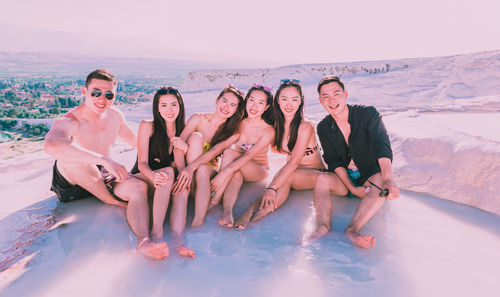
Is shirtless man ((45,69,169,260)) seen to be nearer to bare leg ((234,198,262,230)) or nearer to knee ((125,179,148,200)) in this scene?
knee ((125,179,148,200))

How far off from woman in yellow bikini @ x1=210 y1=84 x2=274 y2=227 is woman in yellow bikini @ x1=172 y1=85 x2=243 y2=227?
120 millimetres

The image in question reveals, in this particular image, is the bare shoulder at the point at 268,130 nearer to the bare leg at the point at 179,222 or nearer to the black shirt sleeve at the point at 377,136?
the black shirt sleeve at the point at 377,136

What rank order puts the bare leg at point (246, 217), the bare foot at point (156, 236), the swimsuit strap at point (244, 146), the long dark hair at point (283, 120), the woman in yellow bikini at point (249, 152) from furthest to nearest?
1. the swimsuit strap at point (244, 146)
2. the long dark hair at point (283, 120)
3. the woman in yellow bikini at point (249, 152)
4. the bare leg at point (246, 217)
5. the bare foot at point (156, 236)

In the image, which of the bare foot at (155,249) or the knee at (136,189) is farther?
the knee at (136,189)

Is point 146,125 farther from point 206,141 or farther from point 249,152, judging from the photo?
point 249,152

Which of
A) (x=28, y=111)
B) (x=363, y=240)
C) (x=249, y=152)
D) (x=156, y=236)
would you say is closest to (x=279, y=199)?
(x=249, y=152)

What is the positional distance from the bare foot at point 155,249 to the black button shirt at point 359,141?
193 centimetres

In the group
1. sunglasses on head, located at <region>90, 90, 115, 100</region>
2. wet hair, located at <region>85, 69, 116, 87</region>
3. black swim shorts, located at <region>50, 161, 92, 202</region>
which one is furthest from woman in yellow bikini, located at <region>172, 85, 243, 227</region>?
black swim shorts, located at <region>50, 161, 92, 202</region>

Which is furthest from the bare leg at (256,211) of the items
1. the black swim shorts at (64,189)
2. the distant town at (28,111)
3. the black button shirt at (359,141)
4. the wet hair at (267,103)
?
the distant town at (28,111)

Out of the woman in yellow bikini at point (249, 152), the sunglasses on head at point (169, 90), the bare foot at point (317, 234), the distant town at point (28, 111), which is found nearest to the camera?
the bare foot at point (317, 234)

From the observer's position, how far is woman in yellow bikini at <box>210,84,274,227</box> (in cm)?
307

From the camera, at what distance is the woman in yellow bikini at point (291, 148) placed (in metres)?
3.11

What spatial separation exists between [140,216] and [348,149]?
227 centimetres

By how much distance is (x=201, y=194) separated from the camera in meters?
2.87
